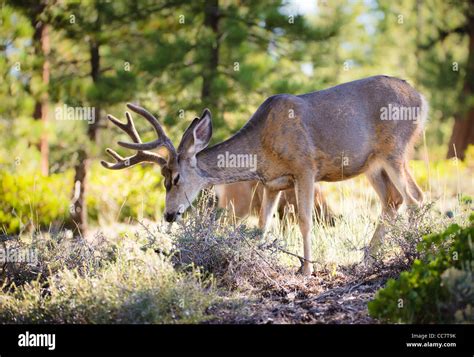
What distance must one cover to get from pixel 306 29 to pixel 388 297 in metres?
9.99

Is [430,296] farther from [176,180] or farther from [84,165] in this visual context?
[84,165]

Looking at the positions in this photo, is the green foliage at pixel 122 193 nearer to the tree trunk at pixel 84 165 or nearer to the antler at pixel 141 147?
the tree trunk at pixel 84 165

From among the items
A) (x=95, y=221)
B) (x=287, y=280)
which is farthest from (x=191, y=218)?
(x=95, y=221)

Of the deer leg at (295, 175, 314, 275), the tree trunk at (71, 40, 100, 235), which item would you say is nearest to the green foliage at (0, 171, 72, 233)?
the tree trunk at (71, 40, 100, 235)

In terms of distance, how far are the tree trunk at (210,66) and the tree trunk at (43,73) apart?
2.95 metres

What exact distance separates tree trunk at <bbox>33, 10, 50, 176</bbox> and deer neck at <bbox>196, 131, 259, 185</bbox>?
6678mm

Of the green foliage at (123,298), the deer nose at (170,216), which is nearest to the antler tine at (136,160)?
the deer nose at (170,216)

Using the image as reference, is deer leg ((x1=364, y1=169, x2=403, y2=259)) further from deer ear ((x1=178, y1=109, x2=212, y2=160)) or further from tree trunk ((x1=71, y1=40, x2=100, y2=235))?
tree trunk ((x1=71, y1=40, x2=100, y2=235))

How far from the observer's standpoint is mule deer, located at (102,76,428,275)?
27.6 feet

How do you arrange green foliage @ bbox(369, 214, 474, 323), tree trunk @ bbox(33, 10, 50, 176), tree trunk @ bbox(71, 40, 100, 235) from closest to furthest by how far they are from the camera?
1. green foliage @ bbox(369, 214, 474, 323)
2. tree trunk @ bbox(71, 40, 100, 235)
3. tree trunk @ bbox(33, 10, 50, 176)

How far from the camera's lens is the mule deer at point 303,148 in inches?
332

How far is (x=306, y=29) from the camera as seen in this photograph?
1475 cm

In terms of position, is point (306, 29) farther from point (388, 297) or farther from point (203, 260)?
point (388, 297)

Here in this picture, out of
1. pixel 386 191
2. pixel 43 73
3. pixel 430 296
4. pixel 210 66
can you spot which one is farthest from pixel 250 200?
pixel 430 296
